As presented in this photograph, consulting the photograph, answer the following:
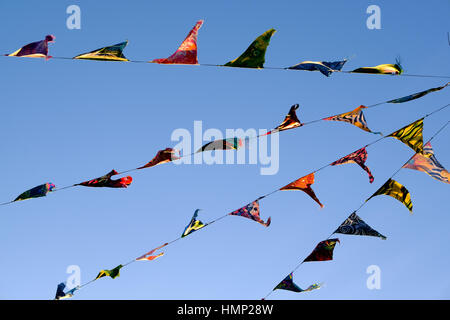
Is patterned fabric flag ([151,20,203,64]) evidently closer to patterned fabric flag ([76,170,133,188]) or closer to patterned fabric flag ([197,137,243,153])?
patterned fabric flag ([197,137,243,153])

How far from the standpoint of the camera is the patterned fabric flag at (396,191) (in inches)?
265

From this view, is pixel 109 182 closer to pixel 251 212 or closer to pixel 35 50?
pixel 35 50

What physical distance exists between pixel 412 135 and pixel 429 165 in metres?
0.66

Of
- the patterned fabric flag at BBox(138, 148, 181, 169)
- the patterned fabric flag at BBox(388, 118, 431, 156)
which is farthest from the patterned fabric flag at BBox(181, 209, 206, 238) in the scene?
the patterned fabric flag at BBox(388, 118, 431, 156)

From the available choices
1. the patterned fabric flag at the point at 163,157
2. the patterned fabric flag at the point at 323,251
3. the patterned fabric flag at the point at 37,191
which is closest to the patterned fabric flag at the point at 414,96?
the patterned fabric flag at the point at 323,251

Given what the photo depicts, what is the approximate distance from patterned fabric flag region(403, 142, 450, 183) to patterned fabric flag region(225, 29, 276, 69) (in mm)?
3040

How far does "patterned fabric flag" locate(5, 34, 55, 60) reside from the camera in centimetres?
520

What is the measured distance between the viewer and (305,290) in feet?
22.5

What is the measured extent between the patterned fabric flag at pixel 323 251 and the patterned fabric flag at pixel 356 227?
0.31 m

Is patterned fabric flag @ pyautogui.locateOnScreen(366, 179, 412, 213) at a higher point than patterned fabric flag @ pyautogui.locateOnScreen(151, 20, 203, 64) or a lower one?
lower

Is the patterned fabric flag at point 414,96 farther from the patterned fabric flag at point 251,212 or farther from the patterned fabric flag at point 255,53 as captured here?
the patterned fabric flag at point 251,212
